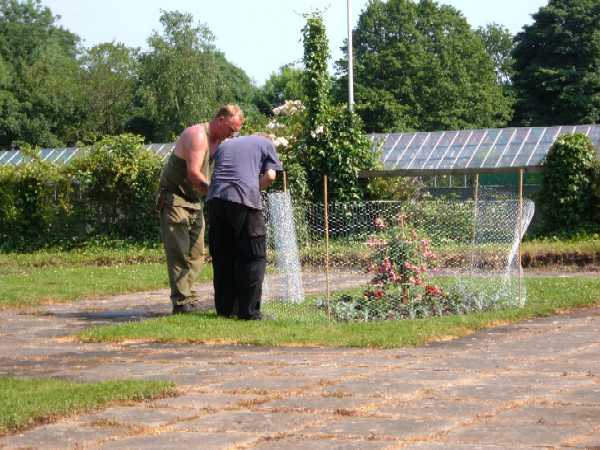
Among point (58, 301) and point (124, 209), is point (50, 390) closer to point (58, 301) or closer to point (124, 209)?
point (58, 301)

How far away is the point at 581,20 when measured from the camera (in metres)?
65.5

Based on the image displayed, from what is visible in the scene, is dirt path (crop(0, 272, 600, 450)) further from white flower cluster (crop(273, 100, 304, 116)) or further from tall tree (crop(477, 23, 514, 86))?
tall tree (crop(477, 23, 514, 86))

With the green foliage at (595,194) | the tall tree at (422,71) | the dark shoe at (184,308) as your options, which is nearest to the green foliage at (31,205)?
the green foliage at (595,194)

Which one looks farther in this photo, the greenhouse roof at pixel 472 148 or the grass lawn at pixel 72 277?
the greenhouse roof at pixel 472 148

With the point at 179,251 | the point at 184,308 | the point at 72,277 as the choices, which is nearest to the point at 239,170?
the point at 179,251

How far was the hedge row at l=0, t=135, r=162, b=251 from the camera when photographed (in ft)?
75.9

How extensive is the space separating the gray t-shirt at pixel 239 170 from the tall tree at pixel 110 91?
66.8 meters

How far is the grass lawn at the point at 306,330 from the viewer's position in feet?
29.0

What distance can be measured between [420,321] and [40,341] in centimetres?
317

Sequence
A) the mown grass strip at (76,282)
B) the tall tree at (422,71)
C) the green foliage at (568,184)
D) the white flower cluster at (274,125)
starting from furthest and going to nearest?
1. the tall tree at (422,71)
2. the white flower cluster at (274,125)
3. the green foliage at (568,184)
4. the mown grass strip at (76,282)

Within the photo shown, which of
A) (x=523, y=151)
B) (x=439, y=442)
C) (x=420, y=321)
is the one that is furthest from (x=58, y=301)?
(x=523, y=151)

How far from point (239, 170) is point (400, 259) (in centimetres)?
179

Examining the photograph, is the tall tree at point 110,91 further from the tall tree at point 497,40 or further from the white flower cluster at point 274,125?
the white flower cluster at point 274,125

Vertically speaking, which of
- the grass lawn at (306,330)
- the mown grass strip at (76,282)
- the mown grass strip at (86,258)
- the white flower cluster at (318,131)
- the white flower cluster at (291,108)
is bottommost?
the grass lawn at (306,330)
